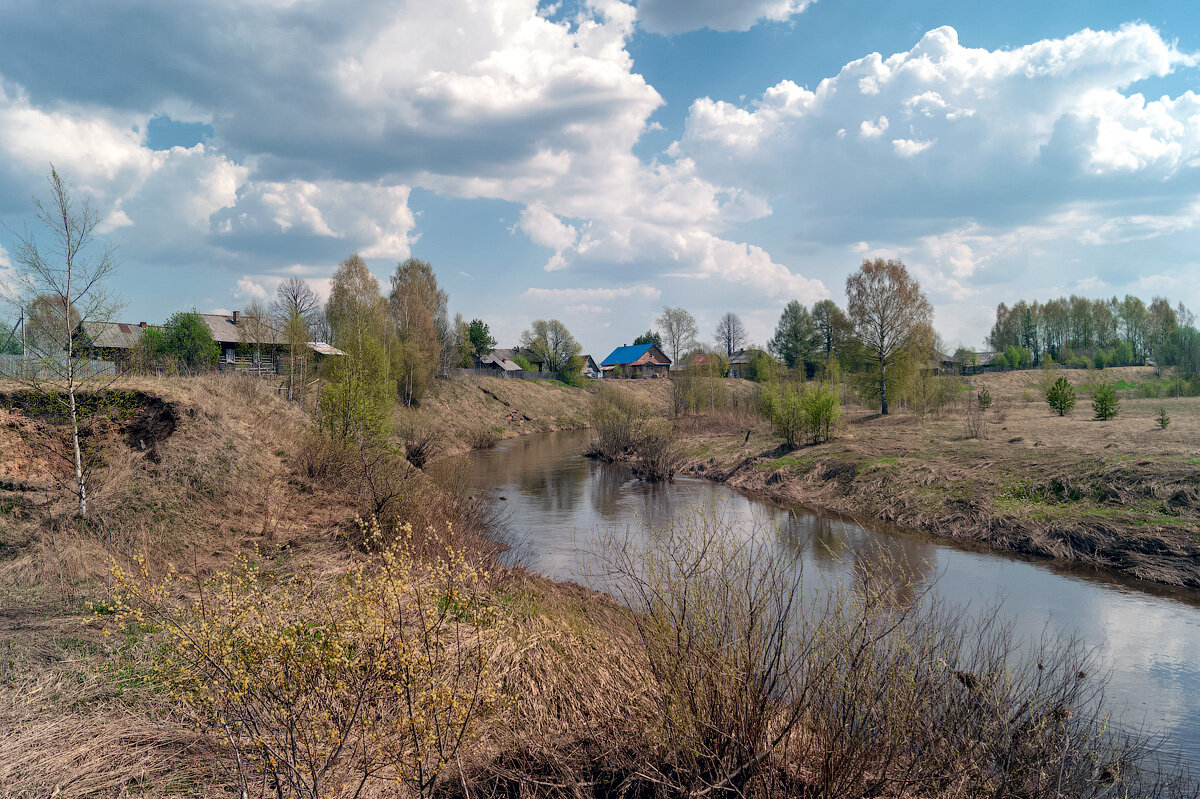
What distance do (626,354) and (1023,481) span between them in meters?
78.6

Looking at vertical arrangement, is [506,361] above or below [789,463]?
above

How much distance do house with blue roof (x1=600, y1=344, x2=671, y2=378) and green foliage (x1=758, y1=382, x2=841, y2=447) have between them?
54961 mm

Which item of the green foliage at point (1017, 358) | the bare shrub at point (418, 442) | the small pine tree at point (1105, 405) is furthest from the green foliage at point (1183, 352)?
the bare shrub at point (418, 442)

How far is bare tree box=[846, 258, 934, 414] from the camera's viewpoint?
116ft

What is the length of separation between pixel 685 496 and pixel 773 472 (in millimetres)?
4129

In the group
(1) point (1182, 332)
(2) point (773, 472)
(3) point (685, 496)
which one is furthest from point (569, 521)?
(1) point (1182, 332)

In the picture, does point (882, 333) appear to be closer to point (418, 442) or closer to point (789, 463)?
point (789, 463)

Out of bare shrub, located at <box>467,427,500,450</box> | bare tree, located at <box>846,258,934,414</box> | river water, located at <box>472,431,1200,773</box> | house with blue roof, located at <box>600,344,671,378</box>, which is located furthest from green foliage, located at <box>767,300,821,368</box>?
river water, located at <box>472,431,1200,773</box>

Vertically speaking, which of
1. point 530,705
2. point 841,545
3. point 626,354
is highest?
point 626,354

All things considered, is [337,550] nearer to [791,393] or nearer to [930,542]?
[930,542]

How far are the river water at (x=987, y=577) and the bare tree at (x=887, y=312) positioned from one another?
17.3m

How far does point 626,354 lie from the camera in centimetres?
9412

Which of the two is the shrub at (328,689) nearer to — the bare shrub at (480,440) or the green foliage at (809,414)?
the green foliage at (809,414)

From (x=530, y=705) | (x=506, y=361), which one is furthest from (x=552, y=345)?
(x=530, y=705)
